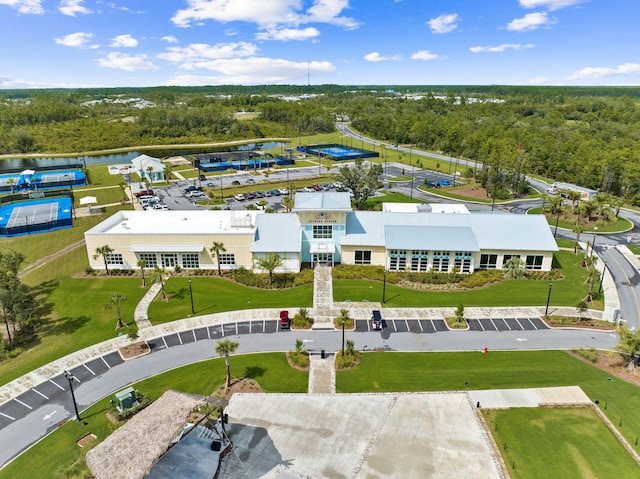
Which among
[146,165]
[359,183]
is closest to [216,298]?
[359,183]

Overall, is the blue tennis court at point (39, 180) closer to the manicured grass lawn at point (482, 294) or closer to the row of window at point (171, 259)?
the row of window at point (171, 259)

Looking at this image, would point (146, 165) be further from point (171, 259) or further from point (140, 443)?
point (140, 443)

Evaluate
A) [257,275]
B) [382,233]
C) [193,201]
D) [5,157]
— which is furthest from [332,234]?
[5,157]

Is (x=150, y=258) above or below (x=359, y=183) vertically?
below

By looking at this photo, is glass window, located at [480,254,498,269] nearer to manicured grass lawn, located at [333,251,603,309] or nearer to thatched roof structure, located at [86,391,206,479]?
manicured grass lawn, located at [333,251,603,309]

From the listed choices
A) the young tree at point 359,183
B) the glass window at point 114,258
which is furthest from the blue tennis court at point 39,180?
the young tree at point 359,183

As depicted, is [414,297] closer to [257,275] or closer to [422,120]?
[257,275]
